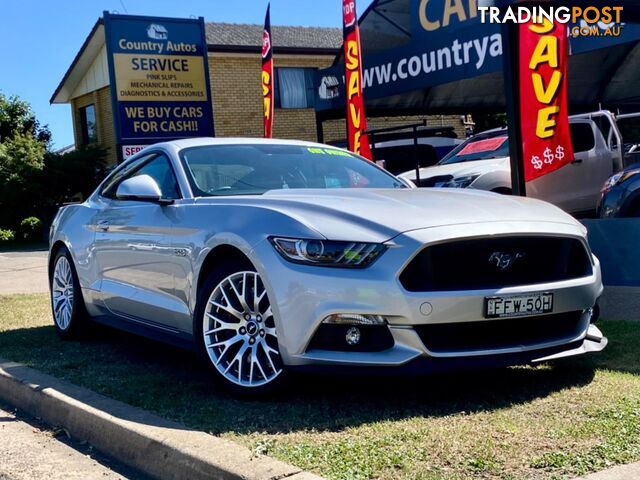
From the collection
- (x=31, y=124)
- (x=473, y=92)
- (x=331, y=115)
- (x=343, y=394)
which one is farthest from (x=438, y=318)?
(x=31, y=124)

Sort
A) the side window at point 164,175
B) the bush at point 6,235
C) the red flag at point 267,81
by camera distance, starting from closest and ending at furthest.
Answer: the side window at point 164,175
the red flag at point 267,81
the bush at point 6,235

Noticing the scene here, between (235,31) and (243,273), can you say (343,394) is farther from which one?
(235,31)

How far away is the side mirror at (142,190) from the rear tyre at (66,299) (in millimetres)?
1497

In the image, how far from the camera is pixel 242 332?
4.38 m

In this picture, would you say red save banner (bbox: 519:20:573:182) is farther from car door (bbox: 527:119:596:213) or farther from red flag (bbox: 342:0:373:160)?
red flag (bbox: 342:0:373:160)

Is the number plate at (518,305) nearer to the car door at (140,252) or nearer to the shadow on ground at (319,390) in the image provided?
the shadow on ground at (319,390)

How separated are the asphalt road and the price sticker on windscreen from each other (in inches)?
348

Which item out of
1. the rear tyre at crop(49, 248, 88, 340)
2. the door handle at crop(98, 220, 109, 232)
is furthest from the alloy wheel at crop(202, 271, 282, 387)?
the rear tyre at crop(49, 248, 88, 340)

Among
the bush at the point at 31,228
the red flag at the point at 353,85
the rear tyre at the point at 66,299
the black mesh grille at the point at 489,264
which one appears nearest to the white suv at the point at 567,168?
the red flag at the point at 353,85

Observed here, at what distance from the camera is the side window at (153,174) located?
536cm

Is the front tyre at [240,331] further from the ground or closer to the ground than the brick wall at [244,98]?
closer to the ground

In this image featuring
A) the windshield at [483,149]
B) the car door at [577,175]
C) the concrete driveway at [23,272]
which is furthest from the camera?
the windshield at [483,149]

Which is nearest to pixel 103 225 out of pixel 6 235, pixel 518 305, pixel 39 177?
pixel 518 305

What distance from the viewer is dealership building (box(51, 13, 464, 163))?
25.6 m
